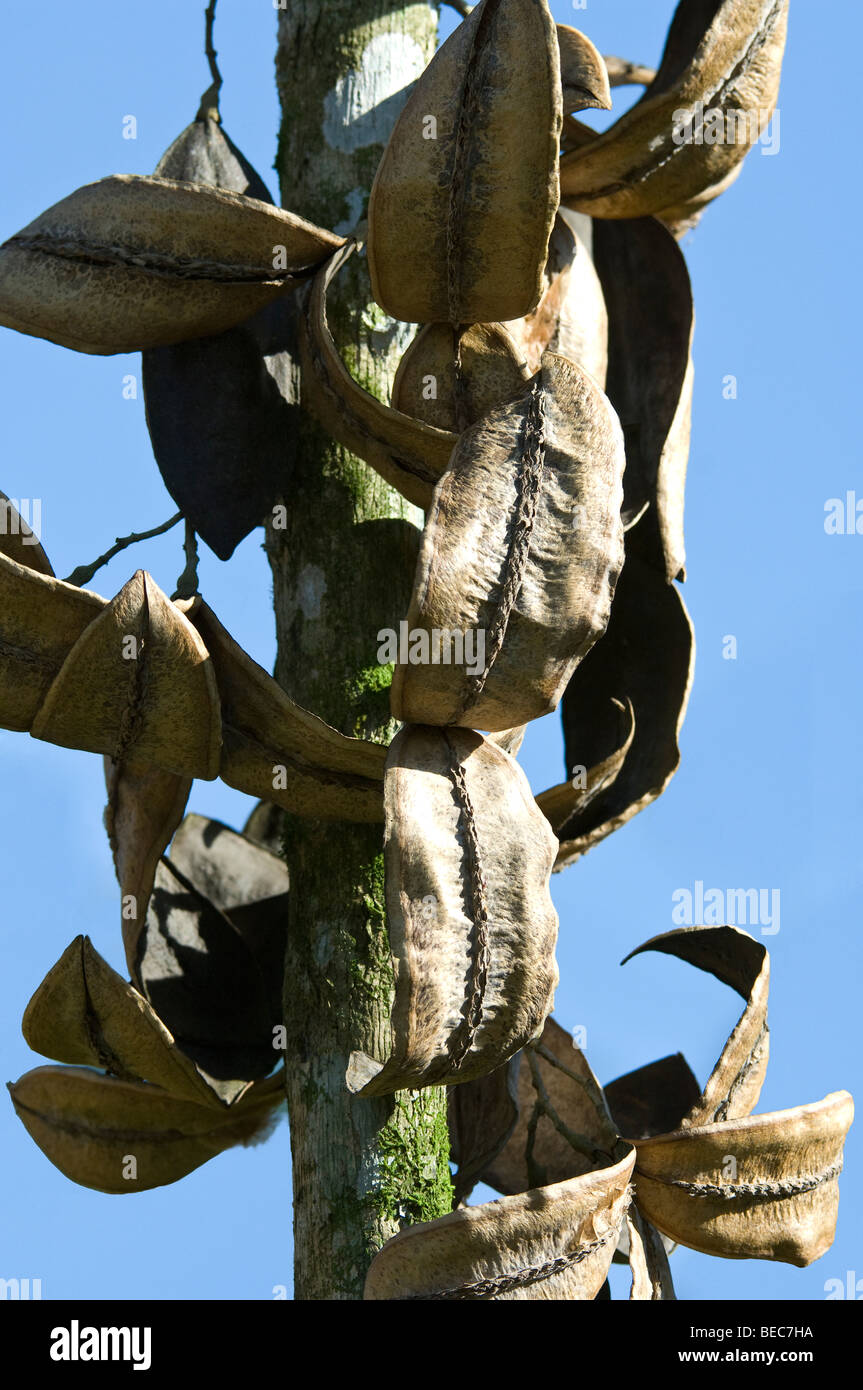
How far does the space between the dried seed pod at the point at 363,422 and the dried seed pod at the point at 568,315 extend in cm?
21

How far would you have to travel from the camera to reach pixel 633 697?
2154 millimetres

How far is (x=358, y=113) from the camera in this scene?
2137mm

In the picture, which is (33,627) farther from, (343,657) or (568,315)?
(568,315)

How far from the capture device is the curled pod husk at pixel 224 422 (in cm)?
194

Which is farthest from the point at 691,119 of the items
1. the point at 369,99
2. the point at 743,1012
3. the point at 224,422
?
the point at 743,1012

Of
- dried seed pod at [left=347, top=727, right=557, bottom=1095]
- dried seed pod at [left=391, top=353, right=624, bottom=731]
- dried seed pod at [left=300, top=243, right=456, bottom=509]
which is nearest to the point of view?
dried seed pod at [left=347, top=727, right=557, bottom=1095]

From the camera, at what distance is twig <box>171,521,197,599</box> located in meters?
1.83

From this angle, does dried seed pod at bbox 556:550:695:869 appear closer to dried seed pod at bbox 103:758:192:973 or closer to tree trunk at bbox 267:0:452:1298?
tree trunk at bbox 267:0:452:1298

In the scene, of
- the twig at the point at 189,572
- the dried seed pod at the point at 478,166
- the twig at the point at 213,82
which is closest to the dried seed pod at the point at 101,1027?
the twig at the point at 189,572

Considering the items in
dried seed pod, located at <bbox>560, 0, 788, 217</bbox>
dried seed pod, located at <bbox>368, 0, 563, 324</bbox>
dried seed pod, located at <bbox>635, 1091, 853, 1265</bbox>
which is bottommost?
dried seed pod, located at <bbox>635, 1091, 853, 1265</bbox>

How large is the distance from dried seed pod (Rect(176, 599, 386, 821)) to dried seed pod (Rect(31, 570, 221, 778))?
0.03 meters

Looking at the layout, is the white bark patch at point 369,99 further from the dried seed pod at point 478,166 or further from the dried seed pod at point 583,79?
the dried seed pod at point 478,166

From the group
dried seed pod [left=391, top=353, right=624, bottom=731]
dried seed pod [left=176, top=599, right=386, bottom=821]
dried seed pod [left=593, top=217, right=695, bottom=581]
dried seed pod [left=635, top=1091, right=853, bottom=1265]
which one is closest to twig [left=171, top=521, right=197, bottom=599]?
dried seed pod [left=176, top=599, right=386, bottom=821]

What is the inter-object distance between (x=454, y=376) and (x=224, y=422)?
11.4 inches
